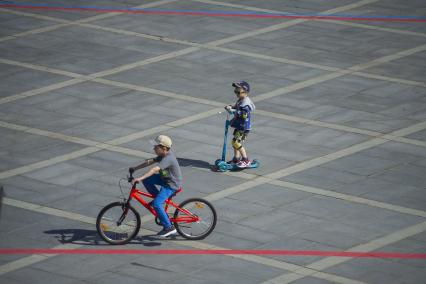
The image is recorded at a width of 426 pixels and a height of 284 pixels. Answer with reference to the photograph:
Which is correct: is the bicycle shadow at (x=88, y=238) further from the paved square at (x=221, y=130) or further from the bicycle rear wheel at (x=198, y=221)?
the bicycle rear wheel at (x=198, y=221)

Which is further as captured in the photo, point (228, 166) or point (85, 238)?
point (228, 166)

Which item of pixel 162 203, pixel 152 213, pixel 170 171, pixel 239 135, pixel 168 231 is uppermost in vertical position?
pixel 170 171

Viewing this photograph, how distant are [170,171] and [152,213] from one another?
94 centimetres

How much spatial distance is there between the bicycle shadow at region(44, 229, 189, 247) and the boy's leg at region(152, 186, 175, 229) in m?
0.42

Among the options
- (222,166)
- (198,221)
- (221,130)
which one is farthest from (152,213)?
(221,130)

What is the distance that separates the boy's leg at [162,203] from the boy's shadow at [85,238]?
1.48ft

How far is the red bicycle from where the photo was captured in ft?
60.2

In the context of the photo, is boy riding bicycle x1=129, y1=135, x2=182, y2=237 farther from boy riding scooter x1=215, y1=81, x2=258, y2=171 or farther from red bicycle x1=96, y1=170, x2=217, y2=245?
boy riding scooter x1=215, y1=81, x2=258, y2=171

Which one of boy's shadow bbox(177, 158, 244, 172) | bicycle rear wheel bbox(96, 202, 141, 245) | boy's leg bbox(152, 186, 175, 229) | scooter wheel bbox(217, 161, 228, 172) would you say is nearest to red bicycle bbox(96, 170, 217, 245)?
bicycle rear wheel bbox(96, 202, 141, 245)

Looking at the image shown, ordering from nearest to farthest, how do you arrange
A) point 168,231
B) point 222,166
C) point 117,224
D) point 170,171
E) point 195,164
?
point 170,171 → point 117,224 → point 168,231 → point 222,166 → point 195,164

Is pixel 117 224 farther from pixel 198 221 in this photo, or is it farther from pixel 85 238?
pixel 198 221

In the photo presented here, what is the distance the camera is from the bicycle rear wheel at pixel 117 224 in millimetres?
18312

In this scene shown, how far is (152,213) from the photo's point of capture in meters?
18.7

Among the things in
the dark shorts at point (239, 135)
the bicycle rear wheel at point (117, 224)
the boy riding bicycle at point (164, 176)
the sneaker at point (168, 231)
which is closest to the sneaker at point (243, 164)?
the dark shorts at point (239, 135)
